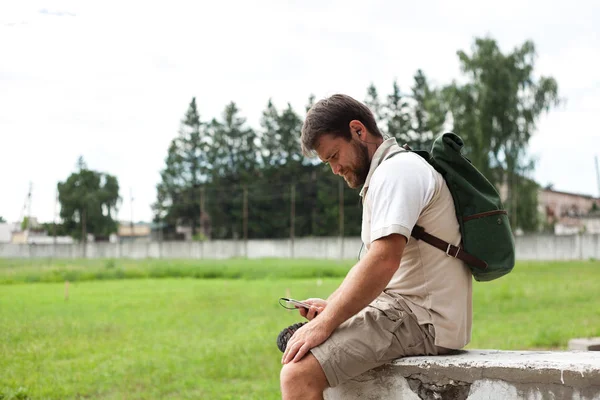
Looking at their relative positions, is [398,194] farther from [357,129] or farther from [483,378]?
[483,378]

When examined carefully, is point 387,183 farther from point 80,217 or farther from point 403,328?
point 80,217

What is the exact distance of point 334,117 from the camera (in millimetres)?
3072

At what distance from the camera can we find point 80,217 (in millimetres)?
69312

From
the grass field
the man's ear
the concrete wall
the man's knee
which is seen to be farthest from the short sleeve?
the concrete wall

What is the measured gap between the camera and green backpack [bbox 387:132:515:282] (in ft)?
9.78

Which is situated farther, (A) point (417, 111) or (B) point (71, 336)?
(A) point (417, 111)

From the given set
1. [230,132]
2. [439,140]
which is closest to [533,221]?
[230,132]

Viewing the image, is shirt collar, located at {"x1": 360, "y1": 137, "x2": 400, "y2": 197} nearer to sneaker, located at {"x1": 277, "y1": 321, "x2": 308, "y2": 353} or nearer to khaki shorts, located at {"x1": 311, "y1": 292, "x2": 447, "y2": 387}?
khaki shorts, located at {"x1": 311, "y1": 292, "x2": 447, "y2": 387}

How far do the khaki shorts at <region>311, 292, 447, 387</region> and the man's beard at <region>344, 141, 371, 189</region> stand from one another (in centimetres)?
53

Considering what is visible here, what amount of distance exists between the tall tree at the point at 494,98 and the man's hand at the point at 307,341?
37.4 m

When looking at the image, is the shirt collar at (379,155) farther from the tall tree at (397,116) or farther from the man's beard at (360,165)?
the tall tree at (397,116)

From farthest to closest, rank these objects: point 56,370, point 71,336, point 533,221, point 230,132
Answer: point 230,132
point 533,221
point 71,336
point 56,370

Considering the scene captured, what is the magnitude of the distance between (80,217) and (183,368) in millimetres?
64054

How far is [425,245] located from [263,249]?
186 ft
